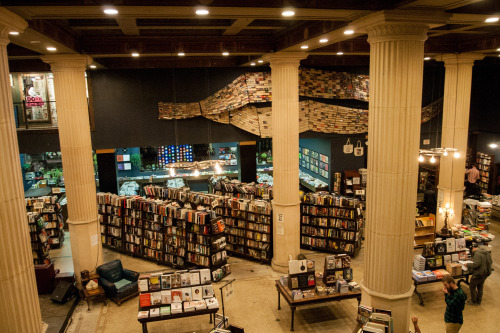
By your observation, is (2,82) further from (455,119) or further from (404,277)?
(455,119)

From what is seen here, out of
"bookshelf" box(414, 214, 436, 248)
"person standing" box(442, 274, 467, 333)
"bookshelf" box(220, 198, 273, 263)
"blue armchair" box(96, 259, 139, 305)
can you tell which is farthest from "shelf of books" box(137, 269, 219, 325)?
"bookshelf" box(414, 214, 436, 248)

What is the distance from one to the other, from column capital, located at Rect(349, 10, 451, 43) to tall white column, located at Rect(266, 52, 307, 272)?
4039mm

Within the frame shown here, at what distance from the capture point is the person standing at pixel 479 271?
7988 millimetres

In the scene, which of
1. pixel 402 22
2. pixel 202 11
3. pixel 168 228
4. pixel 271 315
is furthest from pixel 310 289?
pixel 202 11

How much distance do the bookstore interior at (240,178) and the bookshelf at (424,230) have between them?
62 millimetres

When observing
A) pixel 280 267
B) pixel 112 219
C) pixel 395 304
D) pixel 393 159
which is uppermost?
pixel 393 159

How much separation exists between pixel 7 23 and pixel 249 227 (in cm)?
779

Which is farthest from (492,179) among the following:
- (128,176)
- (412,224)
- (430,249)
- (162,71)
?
(128,176)

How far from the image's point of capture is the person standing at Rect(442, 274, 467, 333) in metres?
6.28

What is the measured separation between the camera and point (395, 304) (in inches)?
224

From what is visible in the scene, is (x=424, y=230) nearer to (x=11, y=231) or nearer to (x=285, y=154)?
(x=285, y=154)

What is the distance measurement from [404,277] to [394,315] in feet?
1.97

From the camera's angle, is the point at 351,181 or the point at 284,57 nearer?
the point at 284,57

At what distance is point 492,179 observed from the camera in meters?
15.1
